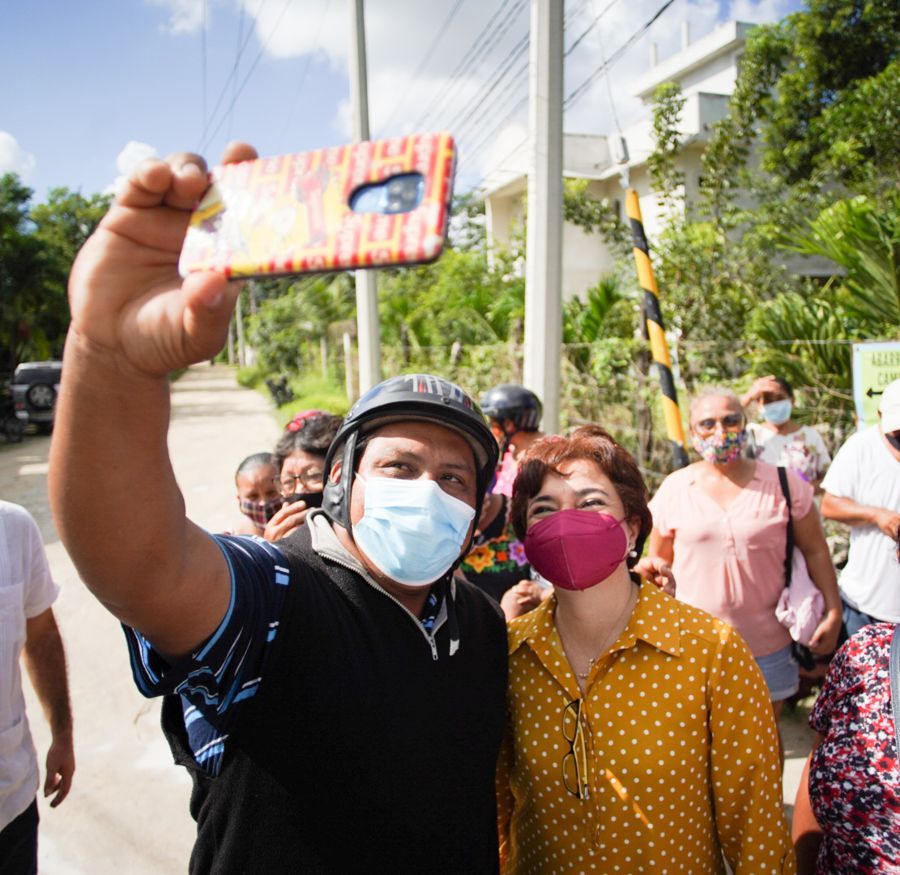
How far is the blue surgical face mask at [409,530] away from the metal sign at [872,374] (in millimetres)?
3326

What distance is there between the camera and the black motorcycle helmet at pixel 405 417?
1404mm

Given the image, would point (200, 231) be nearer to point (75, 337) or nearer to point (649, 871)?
point (75, 337)

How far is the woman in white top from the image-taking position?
13.2ft

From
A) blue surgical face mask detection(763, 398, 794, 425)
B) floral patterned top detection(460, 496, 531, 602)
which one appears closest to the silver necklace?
floral patterned top detection(460, 496, 531, 602)

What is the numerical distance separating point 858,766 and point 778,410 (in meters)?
2.90

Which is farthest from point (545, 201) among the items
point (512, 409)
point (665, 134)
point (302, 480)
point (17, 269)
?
point (17, 269)

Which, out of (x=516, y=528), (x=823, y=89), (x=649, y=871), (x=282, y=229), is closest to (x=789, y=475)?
(x=516, y=528)

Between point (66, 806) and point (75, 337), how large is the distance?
3.36m

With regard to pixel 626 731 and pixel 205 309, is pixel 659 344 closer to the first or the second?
pixel 626 731

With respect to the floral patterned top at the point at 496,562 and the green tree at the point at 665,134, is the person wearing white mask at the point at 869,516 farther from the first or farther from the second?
the green tree at the point at 665,134

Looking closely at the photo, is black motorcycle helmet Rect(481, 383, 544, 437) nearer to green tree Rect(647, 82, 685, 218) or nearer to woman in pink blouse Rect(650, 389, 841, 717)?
woman in pink blouse Rect(650, 389, 841, 717)

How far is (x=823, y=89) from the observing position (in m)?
12.6

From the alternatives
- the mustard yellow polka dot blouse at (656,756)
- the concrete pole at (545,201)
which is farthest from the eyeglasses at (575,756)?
the concrete pole at (545,201)

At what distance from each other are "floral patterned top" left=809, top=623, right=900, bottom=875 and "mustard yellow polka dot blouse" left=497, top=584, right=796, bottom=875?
109 mm
